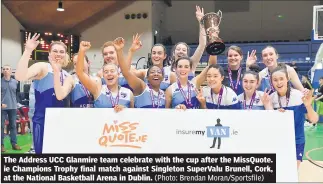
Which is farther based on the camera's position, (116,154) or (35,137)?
(35,137)

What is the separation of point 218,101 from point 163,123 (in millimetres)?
662

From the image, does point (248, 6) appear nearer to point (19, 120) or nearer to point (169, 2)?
point (169, 2)

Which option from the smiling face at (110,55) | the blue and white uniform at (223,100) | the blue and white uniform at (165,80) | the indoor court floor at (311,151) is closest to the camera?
the blue and white uniform at (223,100)

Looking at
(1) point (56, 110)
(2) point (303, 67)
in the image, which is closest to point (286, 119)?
(1) point (56, 110)

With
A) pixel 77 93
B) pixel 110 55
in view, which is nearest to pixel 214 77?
pixel 110 55

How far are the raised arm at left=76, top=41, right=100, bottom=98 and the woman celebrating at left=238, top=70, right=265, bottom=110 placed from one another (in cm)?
145

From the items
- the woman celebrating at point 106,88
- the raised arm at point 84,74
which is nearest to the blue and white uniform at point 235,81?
the woman celebrating at point 106,88

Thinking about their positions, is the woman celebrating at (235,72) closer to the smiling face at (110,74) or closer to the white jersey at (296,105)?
the white jersey at (296,105)

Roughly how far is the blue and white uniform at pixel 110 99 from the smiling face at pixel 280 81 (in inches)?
57.0

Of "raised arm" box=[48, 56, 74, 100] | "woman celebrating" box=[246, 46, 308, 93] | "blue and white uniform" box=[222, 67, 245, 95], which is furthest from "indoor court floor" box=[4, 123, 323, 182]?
"raised arm" box=[48, 56, 74, 100]

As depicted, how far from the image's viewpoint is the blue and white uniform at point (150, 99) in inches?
137

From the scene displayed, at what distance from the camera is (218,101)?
347 cm

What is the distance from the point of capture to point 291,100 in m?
3.45

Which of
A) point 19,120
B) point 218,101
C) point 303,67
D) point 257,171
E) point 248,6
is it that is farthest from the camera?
point 248,6
